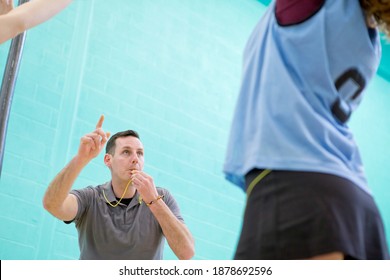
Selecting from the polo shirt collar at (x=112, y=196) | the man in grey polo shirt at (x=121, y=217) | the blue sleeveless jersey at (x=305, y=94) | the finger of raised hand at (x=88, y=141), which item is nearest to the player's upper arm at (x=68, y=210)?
the man in grey polo shirt at (x=121, y=217)

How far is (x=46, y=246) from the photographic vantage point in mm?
3738

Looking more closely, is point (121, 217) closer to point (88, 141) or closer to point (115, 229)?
point (115, 229)

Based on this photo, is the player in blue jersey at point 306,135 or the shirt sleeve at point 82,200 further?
the shirt sleeve at point 82,200

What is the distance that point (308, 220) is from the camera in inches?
40.4

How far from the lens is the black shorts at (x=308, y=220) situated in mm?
1019

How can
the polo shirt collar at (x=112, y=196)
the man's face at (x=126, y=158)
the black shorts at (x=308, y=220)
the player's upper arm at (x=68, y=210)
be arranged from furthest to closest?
the man's face at (x=126, y=158)
the polo shirt collar at (x=112, y=196)
the player's upper arm at (x=68, y=210)
the black shorts at (x=308, y=220)

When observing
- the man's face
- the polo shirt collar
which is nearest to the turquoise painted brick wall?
the man's face

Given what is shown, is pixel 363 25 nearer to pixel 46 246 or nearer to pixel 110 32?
pixel 46 246

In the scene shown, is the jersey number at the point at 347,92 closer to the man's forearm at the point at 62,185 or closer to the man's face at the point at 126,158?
the man's forearm at the point at 62,185

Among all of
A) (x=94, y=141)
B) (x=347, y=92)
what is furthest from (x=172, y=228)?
(x=347, y=92)

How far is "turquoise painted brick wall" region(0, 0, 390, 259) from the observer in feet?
12.4

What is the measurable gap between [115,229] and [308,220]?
1.86 metres

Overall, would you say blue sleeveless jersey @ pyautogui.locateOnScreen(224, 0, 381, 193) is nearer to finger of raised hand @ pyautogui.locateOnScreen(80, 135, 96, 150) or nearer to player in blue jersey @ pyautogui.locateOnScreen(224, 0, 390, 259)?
player in blue jersey @ pyautogui.locateOnScreen(224, 0, 390, 259)
